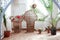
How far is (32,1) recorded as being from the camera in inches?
261

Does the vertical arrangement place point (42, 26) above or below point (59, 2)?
below

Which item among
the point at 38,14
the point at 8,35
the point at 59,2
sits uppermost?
the point at 59,2

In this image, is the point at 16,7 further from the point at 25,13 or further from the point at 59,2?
the point at 59,2

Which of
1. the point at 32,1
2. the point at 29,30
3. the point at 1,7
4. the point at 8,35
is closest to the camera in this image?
the point at 1,7

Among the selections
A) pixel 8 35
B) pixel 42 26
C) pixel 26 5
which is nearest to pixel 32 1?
pixel 26 5

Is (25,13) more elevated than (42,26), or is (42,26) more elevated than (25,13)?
(25,13)

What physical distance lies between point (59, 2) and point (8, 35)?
7.19 ft

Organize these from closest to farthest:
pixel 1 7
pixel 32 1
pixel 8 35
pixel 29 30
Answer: pixel 1 7, pixel 8 35, pixel 29 30, pixel 32 1

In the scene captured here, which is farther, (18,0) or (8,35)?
(18,0)

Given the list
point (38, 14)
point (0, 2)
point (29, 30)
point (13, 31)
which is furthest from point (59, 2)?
point (0, 2)

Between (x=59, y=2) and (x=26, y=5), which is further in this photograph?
(x=26, y=5)

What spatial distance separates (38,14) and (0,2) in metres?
2.07

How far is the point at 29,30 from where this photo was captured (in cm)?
621

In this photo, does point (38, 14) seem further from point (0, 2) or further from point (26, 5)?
point (0, 2)
